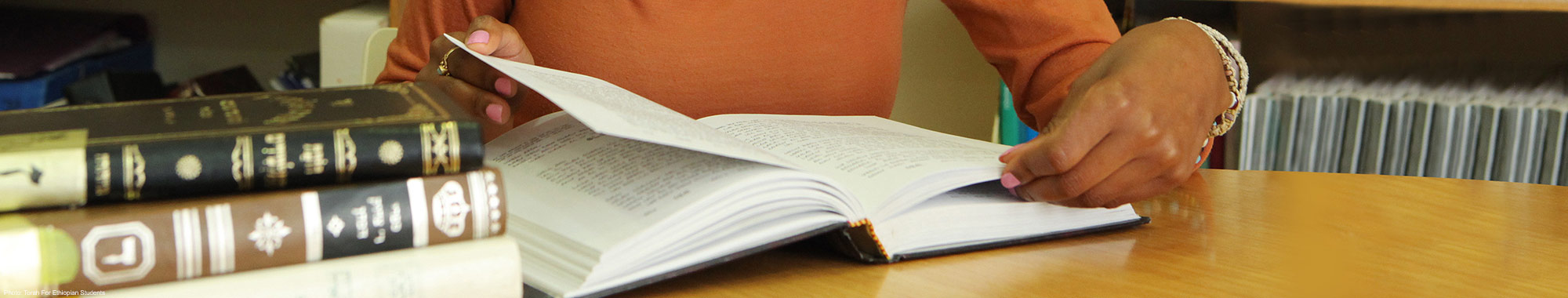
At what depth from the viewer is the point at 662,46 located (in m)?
0.76

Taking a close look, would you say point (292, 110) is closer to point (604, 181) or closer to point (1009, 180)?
point (604, 181)

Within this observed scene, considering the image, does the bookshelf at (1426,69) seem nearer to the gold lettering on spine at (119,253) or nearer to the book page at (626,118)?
the book page at (626,118)

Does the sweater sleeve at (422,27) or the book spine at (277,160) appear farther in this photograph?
the sweater sleeve at (422,27)

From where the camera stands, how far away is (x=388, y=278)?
0.30 m

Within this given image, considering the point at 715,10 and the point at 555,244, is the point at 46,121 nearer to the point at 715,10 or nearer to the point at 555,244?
the point at 555,244

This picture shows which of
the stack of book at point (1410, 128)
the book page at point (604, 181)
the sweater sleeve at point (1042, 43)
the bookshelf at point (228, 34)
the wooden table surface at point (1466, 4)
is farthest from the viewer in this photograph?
the bookshelf at point (228, 34)

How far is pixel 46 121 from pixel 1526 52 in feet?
5.68

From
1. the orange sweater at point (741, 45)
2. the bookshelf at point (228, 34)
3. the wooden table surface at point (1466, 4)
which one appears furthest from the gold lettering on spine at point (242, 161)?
the bookshelf at point (228, 34)

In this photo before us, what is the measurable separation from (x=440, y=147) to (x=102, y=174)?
0.30 ft

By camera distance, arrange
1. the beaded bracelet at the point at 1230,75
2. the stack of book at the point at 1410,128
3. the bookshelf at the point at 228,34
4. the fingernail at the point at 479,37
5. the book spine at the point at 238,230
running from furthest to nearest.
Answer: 1. the bookshelf at the point at 228,34
2. the stack of book at the point at 1410,128
3. the beaded bracelet at the point at 1230,75
4. the fingernail at the point at 479,37
5. the book spine at the point at 238,230

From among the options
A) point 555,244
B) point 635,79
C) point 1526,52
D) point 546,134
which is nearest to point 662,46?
point 635,79

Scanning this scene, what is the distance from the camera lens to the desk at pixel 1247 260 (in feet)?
1.35

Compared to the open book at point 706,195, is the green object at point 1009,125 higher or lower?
lower

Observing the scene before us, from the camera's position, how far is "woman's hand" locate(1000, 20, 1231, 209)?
48 cm
